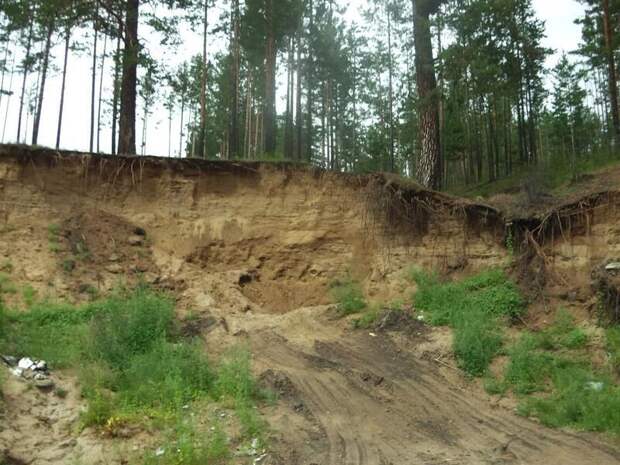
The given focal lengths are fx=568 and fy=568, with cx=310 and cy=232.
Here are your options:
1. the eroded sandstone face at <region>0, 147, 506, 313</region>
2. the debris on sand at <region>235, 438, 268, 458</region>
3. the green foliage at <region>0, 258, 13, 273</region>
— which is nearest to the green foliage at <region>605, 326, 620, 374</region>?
the eroded sandstone face at <region>0, 147, 506, 313</region>

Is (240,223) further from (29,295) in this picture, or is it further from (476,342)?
(476,342)

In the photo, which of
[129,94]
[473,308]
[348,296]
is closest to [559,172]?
[473,308]

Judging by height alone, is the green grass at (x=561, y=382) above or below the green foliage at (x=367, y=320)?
below

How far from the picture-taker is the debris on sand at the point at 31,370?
8527 mm

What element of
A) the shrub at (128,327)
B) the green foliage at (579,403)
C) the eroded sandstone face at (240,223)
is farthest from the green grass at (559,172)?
the shrub at (128,327)

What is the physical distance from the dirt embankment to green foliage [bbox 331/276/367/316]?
29cm

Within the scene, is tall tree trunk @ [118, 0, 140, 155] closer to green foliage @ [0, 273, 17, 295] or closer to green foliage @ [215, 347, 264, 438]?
green foliage @ [0, 273, 17, 295]

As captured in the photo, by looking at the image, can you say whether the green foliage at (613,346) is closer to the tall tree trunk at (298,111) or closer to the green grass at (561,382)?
the green grass at (561,382)

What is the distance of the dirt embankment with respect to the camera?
33.8 ft

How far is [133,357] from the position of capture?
9.56m

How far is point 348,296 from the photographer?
12.8 meters

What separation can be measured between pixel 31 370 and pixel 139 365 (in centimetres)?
160

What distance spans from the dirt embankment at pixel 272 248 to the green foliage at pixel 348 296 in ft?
0.94

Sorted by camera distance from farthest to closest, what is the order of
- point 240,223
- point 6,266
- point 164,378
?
point 240,223, point 6,266, point 164,378
